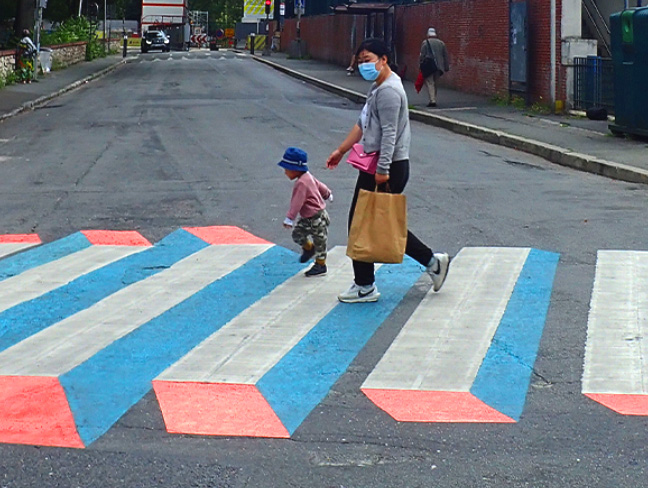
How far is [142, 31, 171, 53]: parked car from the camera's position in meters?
76.6

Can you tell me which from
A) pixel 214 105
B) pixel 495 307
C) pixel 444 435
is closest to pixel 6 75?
pixel 214 105

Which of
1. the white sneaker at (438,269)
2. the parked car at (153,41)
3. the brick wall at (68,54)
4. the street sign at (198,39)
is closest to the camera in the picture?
the white sneaker at (438,269)

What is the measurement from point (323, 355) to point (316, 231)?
7.22ft

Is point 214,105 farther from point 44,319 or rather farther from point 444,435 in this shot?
point 444,435

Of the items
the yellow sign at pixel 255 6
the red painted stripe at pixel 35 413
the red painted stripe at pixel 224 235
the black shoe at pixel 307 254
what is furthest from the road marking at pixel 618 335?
the yellow sign at pixel 255 6

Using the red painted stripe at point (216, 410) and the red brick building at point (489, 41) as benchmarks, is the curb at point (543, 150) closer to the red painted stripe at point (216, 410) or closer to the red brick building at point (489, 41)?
the red brick building at point (489, 41)

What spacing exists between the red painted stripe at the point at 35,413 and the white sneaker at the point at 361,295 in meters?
2.41

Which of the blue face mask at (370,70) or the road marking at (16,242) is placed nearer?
the blue face mask at (370,70)

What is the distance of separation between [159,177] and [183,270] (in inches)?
210

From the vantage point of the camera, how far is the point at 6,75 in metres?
32.8

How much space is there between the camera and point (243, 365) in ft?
20.6

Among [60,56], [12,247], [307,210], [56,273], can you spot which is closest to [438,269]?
[307,210]

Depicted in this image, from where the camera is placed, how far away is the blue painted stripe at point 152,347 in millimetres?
5605

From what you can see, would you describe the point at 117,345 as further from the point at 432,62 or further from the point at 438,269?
the point at 432,62
